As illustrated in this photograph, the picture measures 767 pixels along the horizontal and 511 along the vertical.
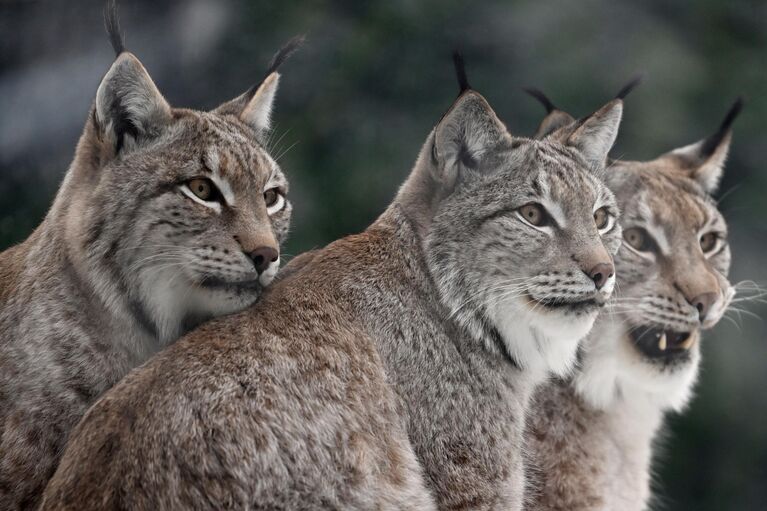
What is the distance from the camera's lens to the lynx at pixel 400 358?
2496mm

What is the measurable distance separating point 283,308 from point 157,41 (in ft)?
6.28

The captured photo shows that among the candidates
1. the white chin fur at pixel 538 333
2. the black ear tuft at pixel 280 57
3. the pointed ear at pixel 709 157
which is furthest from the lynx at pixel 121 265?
the pointed ear at pixel 709 157

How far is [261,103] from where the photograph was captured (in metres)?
3.50

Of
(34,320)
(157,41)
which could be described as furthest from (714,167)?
(34,320)

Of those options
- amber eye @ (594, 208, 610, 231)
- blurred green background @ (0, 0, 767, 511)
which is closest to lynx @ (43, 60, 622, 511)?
amber eye @ (594, 208, 610, 231)

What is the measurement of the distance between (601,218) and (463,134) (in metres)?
0.55

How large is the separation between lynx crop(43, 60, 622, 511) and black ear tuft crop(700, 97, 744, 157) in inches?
31.9

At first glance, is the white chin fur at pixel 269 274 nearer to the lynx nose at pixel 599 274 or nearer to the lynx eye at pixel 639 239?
the lynx nose at pixel 599 274

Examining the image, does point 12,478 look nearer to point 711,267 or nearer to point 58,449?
point 58,449

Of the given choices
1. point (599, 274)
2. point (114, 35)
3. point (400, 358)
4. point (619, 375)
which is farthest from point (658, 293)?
point (114, 35)

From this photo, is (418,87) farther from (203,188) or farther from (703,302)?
(203,188)

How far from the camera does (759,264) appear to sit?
547 cm

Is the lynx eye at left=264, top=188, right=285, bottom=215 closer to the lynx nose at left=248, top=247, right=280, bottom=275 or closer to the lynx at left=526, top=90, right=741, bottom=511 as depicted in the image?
the lynx nose at left=248, top=247, right=280, bottom=275

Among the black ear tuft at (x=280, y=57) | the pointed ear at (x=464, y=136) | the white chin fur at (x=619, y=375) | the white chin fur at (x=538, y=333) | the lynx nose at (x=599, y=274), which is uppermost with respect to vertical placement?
the black ear tuft at (x=280, y=57)
